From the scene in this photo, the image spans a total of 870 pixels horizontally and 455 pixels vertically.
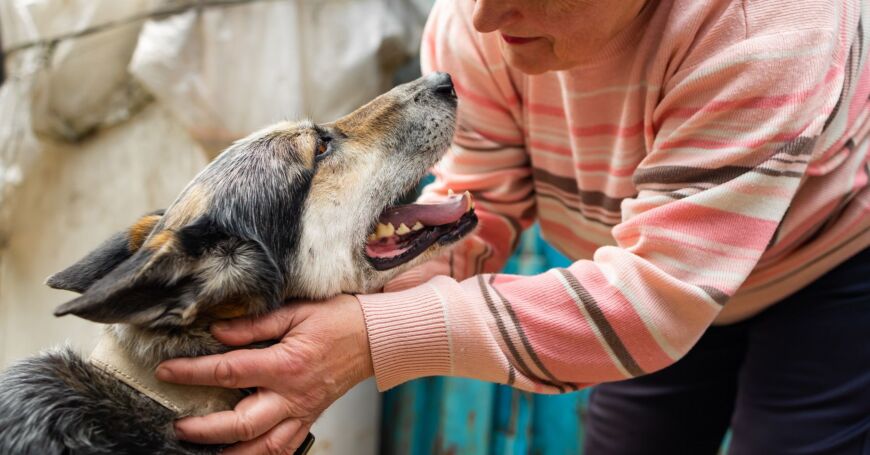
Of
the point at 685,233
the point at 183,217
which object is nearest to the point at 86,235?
the point at 183,217

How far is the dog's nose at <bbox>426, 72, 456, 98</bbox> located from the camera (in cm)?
160

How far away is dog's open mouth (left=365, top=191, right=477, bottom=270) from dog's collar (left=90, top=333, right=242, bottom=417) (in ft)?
1.24

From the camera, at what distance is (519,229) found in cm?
187

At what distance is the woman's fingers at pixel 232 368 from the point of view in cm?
123

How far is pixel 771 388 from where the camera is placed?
63.8 inches

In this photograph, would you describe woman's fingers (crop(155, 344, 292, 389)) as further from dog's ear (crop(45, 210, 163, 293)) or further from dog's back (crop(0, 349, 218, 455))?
dog's ear (crop(45, 210, 163, 293))

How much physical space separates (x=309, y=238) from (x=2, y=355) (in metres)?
3.00

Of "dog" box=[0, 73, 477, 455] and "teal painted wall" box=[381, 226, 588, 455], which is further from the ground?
"dog" box=[0, 73, 477, 455]

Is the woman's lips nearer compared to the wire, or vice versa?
the woman's lips

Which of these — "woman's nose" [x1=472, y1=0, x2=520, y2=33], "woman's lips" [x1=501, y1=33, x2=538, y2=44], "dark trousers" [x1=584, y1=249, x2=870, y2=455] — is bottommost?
"dark trousers" [x1=584, y1=249, x2=870, y2=455]

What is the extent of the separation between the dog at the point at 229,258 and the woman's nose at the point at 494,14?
265 millimetres

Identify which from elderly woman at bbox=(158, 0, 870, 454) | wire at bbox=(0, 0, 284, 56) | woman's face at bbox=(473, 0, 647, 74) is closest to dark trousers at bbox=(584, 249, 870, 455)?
elderly woman at bbox=(158, 0, 870, 454)

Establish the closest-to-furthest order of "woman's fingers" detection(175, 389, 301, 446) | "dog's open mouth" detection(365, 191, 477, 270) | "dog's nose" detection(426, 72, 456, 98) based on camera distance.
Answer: "woman's fingers" detection(175, 389, 301, 446) → "dog's open mouth" detection(365, 191, 477, 270) → "dog's nose" detection(426, 72, 456, 98)

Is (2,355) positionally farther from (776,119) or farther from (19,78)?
(776,119)
